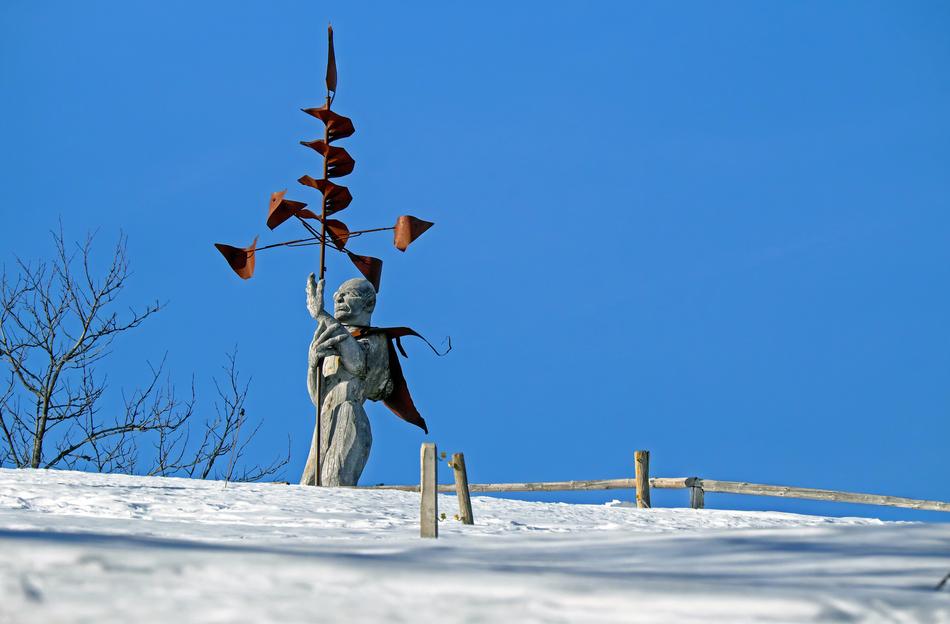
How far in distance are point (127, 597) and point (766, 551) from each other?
6.86 feet

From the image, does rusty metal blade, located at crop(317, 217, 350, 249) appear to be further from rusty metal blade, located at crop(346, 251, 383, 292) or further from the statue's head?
the statue's head

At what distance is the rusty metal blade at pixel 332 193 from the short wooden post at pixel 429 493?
6.43 m

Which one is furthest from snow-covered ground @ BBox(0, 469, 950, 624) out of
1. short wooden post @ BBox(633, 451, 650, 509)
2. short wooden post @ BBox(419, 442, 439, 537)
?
short wooden post @ BBox(633, 451, 650, 509)

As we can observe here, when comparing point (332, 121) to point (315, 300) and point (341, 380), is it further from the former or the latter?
A: point (341, 380)

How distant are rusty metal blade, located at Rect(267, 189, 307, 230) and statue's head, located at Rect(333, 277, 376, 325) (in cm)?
111

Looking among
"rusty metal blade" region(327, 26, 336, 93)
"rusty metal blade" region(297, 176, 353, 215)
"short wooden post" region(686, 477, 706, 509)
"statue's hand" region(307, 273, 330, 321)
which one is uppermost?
"rusty metal blade" region(327, 26, 336, 93)

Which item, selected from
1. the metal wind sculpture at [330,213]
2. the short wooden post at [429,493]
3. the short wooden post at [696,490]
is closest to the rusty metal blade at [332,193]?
the metal wind sculpture at [330,213]

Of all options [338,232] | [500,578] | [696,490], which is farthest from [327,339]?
[500,578]

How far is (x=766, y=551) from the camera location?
3707 millimetres

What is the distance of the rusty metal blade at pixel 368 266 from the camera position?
13.0m

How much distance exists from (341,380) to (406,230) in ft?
7.14

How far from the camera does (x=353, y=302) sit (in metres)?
12.0

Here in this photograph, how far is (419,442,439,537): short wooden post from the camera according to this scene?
6184 millimetres

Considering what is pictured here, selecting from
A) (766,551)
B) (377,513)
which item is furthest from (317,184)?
(766,551)
